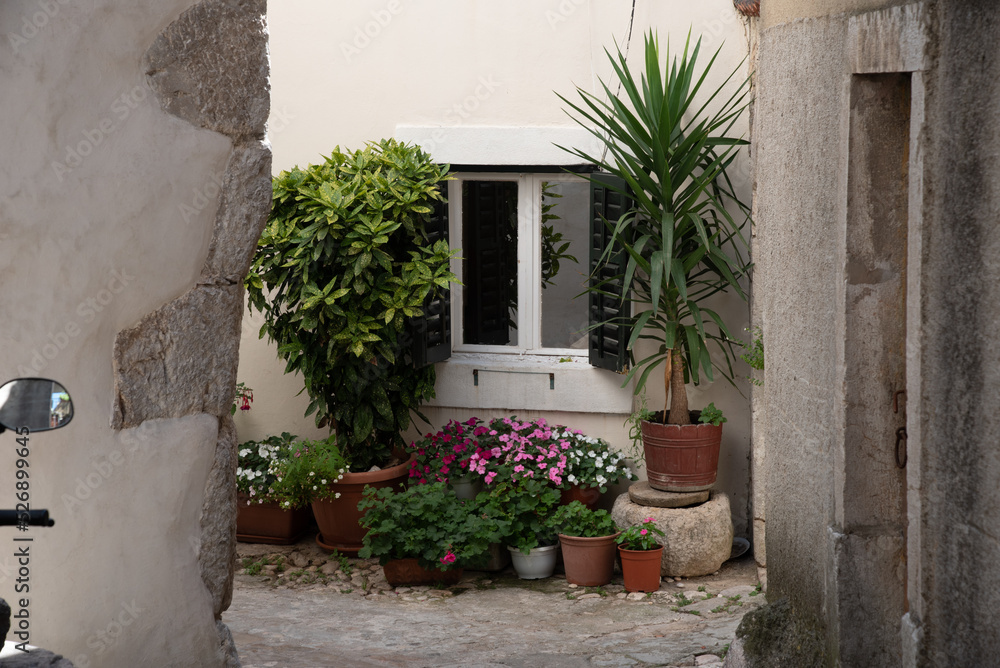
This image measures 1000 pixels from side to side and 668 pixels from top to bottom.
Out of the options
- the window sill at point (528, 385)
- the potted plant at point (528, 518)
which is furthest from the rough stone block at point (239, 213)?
the window sill at point (528, 385)

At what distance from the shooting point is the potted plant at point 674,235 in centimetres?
522

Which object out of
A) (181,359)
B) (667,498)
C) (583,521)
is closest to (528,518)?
(583,521)

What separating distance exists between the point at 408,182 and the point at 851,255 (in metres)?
3.44

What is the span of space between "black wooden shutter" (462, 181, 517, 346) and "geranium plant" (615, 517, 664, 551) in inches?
63.2

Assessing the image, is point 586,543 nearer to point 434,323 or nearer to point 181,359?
point 434,323

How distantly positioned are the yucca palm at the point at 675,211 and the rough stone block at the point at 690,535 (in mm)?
523

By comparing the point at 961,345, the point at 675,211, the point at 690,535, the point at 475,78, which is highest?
the point at 475,78

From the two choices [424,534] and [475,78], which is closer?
[424,534]

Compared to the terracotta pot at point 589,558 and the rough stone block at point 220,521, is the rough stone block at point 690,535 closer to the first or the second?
the terracotta pot at point 589,558

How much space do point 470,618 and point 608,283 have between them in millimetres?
2072

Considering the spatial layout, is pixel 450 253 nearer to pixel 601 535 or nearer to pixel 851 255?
pixel 601 535

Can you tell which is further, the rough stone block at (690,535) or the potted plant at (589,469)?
the potted plant at (589,469)

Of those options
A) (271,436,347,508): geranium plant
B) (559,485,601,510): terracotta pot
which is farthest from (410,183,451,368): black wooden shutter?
(559,485,601,510): terracotta pot

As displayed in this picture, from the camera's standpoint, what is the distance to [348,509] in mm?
5883
